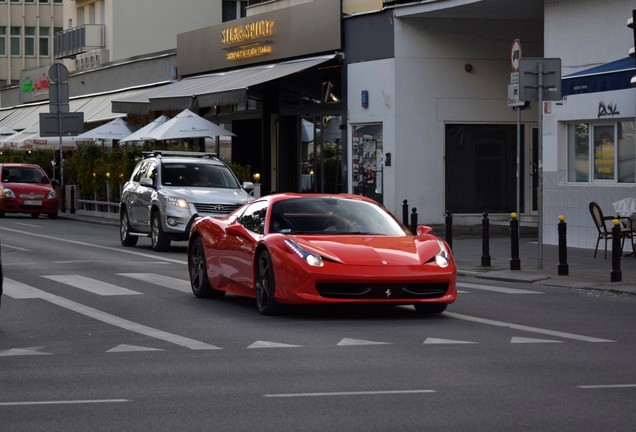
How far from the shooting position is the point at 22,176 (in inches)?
1706

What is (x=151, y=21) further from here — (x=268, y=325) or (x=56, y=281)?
(x=268, y=325)

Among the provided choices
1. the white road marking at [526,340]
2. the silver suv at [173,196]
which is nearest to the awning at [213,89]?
the silver suv at [173,196]

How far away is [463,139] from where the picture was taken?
117 feet

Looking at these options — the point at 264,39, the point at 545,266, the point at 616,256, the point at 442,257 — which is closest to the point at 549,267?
the point at 545,266

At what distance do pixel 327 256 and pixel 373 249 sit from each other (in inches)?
21.5

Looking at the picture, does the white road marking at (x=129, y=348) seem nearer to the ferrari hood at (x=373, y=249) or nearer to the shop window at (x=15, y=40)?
the ferrari hood at (x=373, y=249)

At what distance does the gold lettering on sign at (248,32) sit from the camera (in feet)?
135

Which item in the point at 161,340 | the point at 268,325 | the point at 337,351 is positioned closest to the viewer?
the point at 337,351

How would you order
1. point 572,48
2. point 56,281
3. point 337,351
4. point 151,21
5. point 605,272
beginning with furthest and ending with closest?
point 151,21
point 572,48
point 605,272
point 56,281
point 337,351

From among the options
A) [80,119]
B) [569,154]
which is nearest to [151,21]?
[80,119]

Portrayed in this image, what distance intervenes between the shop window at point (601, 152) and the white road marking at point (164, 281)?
31.3ft

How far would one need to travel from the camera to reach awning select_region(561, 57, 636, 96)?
76.2 feet

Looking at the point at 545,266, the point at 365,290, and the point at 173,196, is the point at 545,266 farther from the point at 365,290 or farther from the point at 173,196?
the point at 365,290

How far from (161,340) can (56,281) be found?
264 inches
